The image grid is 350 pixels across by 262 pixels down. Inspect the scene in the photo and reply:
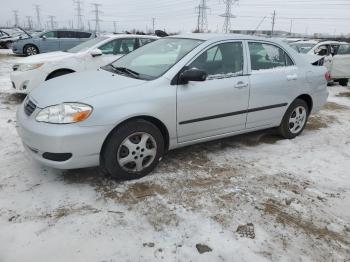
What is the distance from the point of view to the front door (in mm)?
4055

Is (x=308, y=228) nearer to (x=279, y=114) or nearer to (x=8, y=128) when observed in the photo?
(x=279, y=114)

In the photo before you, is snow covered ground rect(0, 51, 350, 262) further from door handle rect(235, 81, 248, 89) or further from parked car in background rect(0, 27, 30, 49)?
parked car in background rect(0, 27, 30, 49)

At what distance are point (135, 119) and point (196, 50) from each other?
3.92ft

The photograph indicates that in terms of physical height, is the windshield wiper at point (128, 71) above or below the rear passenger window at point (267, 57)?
below

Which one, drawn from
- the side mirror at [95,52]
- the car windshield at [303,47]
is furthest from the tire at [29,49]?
the car windshield at [303,47]

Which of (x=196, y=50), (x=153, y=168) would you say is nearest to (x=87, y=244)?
(x=153, y=168)

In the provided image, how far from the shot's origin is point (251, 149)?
16.4ft

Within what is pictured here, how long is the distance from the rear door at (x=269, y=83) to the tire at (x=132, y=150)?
60.5 inches

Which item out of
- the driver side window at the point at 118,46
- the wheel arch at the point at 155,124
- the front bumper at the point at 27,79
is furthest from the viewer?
the driver side window at the point at 118,46

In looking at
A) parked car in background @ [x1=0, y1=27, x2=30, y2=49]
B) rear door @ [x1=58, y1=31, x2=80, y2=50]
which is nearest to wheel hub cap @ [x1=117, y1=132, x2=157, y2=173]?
rear door @ [x1=58, y1=31, x2=80, y2=50]

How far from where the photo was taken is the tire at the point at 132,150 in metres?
3.60

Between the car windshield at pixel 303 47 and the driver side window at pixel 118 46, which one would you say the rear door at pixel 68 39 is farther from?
the car windshield at pixel 303 47

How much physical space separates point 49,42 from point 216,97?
14.5 meters

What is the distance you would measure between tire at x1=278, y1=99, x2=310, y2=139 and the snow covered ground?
591mm
